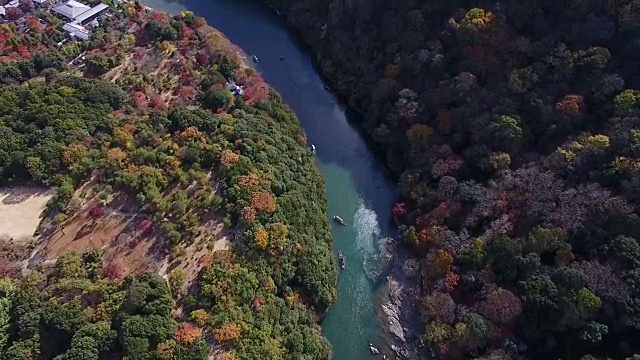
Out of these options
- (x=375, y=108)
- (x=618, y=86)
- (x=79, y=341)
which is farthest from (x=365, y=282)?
(x=618, y=86)

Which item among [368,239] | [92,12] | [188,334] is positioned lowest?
[92,12]

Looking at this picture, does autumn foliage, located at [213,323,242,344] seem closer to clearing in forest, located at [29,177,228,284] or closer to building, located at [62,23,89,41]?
clearing in forest, located at [29,177,228,284]

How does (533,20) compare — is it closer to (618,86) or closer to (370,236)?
(618,86)

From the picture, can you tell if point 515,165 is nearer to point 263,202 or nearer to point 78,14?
point 263,202

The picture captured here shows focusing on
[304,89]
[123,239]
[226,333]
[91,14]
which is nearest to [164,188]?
[123,239]

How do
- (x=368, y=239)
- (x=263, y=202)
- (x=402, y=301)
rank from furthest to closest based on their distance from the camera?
(x=368, y=239) → (x=402, y=301) → (x=263, y=202)
